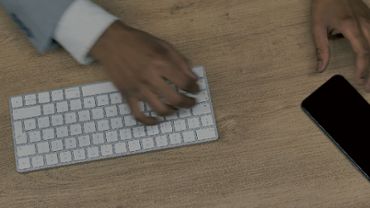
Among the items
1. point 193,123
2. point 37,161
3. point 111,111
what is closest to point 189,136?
point 193,123

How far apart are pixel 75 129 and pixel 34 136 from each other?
2.4 inches

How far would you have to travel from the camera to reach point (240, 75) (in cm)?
86

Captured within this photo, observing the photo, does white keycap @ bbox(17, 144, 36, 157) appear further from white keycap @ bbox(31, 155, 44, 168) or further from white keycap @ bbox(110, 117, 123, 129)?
white keycap @ bbox(110, 117, 123, 129)

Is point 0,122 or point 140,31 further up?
point 140,31

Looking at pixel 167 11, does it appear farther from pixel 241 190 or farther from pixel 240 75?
pixel 241 190

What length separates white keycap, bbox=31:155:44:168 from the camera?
811 mm

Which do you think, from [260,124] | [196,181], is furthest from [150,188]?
[260,124]

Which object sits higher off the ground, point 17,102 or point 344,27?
point 344,27

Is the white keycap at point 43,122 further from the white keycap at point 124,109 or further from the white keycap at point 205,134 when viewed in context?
the white keycap at point 205,134

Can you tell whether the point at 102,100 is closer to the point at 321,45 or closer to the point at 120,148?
the point at 120,148

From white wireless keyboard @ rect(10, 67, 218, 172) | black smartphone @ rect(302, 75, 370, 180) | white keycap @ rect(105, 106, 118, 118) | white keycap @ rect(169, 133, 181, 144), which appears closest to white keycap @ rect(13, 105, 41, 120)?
white wireless keyboard @ rect(10, 67, 218, 172)

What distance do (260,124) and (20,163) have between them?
36cm

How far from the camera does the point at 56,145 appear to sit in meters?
0.82

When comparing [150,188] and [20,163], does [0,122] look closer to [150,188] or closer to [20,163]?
[20,163]
